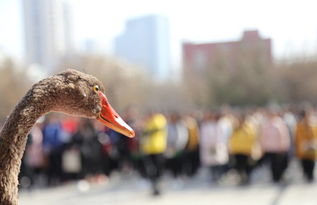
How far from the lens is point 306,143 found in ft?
31.6

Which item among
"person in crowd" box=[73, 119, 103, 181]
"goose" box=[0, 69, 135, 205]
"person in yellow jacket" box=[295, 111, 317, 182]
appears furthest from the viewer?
"person in crowd" box=[73, 119, 103, 181]

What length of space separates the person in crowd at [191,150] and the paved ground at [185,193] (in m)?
0.35

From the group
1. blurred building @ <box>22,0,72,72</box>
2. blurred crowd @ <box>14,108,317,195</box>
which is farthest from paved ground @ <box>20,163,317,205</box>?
blurred building @ <box>22,0,72,72</box>

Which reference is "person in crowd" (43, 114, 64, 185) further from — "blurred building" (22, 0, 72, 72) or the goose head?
"blurred building" (22, 0, 72, 72)

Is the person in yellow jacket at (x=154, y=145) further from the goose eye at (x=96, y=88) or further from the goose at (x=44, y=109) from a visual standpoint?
the goose eye at (x=96, y=88)

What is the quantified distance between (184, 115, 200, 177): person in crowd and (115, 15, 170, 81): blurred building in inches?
2817

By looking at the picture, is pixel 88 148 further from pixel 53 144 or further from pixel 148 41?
pixel 148 41

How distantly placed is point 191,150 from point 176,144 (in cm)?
64

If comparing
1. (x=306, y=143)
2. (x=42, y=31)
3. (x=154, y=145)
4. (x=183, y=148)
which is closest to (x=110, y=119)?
(x=154, y=145)

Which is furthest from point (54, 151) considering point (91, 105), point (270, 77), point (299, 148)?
point (270, 77)

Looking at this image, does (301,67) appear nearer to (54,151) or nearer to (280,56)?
(280,56)

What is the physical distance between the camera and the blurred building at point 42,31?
105 meters

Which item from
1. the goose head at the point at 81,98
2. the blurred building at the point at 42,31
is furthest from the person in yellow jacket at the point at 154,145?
the blurred building at the point at 42,31

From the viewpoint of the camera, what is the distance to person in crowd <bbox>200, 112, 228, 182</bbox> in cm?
1007
